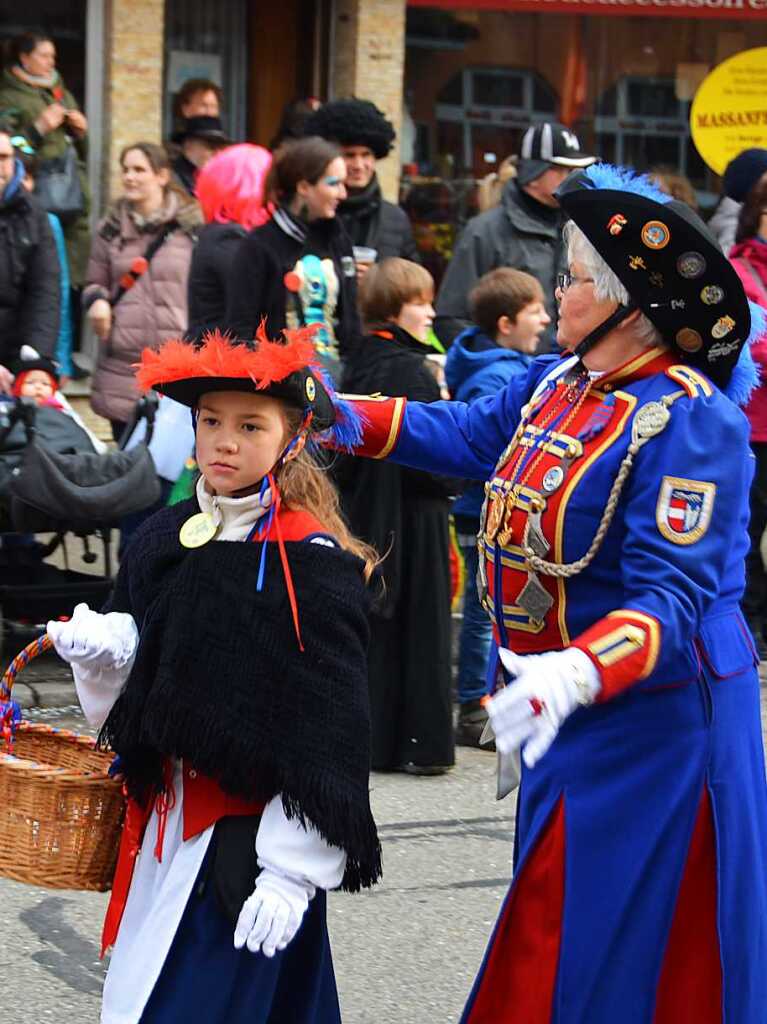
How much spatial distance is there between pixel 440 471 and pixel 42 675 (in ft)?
11.9

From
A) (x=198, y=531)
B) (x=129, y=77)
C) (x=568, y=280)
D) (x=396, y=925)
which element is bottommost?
(x=396, y=925)

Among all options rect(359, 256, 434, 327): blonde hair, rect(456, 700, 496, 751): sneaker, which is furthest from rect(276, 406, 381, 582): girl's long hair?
rect(456, 700, 496, 751): sneaker

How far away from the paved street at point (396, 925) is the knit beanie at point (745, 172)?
331cm

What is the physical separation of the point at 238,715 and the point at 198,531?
1.14ft

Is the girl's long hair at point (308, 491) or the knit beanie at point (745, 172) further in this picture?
the knit beanie at point (745, 172)

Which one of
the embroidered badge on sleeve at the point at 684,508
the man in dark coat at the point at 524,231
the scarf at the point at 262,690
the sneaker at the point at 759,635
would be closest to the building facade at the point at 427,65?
the man in dark coat at the point at 524,231

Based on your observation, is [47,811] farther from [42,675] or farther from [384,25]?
[384,25]

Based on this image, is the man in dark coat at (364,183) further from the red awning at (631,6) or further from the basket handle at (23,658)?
the basket handle at (23,658)

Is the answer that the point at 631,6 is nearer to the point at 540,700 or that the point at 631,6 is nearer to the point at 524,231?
the point at 524,231

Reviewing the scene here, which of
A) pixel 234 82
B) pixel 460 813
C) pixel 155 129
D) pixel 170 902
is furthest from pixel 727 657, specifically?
pixel 234 82

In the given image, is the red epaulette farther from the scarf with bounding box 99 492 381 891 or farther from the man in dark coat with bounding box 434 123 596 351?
the man in dark coat with bounding box 434 123 596 351

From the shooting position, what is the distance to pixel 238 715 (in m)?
3.12

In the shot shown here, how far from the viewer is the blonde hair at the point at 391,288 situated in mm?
5945

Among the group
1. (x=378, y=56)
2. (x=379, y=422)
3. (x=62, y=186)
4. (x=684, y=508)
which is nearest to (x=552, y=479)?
(x=684, y=508)
